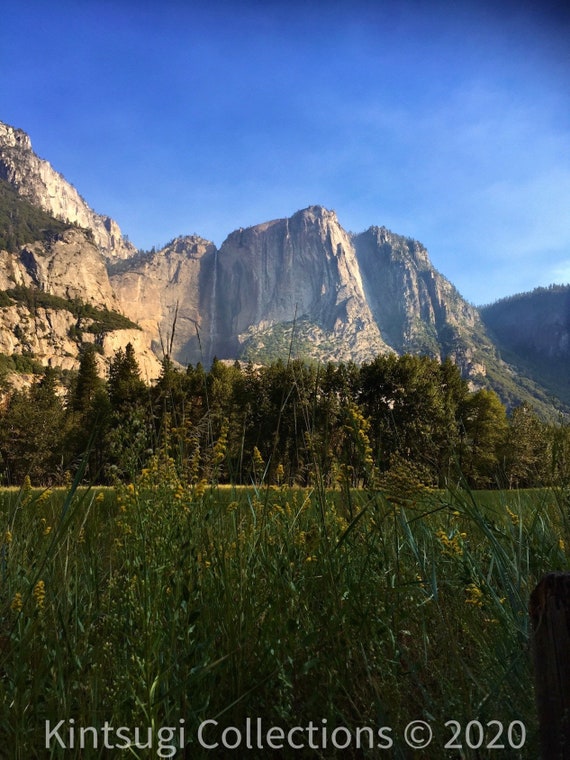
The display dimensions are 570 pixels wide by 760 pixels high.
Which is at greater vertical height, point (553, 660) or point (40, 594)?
point (553, 660)

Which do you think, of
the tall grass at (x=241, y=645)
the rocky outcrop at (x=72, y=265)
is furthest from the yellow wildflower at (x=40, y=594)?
the rocky outcrop at (x=72, y=265)

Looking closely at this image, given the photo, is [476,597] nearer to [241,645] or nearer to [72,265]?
[241,645]

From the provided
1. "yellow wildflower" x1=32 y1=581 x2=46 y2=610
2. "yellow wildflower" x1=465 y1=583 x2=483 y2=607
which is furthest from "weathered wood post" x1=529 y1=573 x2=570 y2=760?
"yellow wildflower" x1=32 y1=581 x2=46 y2=610

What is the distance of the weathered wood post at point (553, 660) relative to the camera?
93 centimetres

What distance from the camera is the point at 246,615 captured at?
203cm

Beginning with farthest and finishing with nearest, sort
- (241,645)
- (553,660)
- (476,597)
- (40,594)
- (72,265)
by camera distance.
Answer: (72,265)
(476,597)
(40,594)
(241,645)
(553,660)

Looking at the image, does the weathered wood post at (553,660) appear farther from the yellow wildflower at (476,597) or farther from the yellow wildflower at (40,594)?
the yellow wildflower at (40,594)

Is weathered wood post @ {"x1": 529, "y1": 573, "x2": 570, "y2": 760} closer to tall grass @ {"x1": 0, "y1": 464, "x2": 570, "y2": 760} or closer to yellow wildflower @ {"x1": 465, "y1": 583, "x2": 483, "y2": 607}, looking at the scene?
tall grass @ {"x1": 0, "y1": 464, "x2": 570, "y2": 760}

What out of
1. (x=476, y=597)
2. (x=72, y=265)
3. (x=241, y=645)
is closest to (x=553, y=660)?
(x=241, y=645)

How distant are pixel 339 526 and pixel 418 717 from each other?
60.3 inches

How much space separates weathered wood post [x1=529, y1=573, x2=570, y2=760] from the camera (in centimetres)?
93

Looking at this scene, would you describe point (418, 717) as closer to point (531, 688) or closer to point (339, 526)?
point (531, 688)

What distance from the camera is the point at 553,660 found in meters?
0.96

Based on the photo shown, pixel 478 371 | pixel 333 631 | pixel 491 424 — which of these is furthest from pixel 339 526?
pixel 478 371
